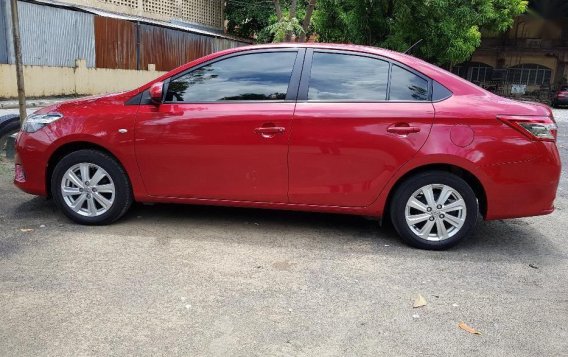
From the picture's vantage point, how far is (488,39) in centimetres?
3506

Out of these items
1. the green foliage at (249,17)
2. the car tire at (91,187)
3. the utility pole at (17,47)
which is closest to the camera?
the car tire at (91,187)

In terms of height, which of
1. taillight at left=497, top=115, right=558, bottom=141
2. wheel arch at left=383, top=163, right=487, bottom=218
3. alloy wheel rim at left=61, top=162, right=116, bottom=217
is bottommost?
alloy wheel rim at left=61, top=162, right=116, bottom=217

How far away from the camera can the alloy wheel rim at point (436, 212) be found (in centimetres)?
415

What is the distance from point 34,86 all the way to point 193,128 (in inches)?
487

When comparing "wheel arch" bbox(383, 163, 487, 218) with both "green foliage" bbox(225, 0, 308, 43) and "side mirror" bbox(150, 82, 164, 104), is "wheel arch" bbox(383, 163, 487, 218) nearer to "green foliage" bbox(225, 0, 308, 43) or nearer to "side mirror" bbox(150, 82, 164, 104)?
"side mirror" bbox(150, 82, 164, 104)

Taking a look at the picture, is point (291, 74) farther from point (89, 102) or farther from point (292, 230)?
point (89, 102)

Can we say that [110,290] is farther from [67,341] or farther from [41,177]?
[41,177]

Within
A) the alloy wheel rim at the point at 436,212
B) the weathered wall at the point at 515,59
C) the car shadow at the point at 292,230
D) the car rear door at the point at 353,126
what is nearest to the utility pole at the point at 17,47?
the car shadow at the point at 292,230

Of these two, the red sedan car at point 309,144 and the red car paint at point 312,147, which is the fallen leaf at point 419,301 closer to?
the red sedan car at point 309,144

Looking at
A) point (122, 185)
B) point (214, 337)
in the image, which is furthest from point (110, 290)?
point (122, 185)

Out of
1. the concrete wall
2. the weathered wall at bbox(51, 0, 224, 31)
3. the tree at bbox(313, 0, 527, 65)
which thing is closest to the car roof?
the tree at bbox(313, 0, 527, 65)

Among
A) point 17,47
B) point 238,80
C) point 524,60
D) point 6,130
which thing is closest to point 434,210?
point 238,80

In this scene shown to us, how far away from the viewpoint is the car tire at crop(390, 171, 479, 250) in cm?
412

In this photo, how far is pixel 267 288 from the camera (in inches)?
135
